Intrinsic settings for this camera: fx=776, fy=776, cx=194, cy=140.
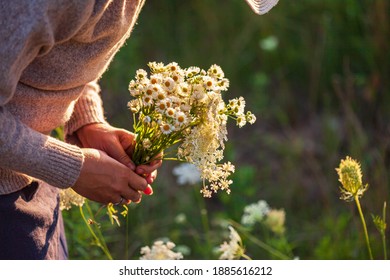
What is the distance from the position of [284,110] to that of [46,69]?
7.91 ft

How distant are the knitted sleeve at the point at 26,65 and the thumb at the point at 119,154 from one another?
15 cm

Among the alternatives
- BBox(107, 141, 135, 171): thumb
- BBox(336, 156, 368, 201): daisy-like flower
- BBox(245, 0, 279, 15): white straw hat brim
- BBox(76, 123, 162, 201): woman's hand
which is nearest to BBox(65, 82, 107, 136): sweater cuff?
BBox(76, 123, 162, 201): woman's hand

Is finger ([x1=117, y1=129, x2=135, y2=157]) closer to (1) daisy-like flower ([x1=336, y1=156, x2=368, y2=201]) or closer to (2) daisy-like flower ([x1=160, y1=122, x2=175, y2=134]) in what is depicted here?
Result: (2) daisy-like flower ([x1=160, y1=122, x2=175, y2=134])

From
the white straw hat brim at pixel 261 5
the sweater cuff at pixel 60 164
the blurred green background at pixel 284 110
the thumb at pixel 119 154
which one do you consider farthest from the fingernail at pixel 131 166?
the blurred green background at pixel 284 110

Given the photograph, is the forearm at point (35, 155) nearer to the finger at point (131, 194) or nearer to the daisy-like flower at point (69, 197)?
the finger at point (131, 194)

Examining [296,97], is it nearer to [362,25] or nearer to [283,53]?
[283,53]

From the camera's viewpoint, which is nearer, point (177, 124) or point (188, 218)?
point (177, 124)

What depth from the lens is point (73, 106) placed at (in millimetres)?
1737

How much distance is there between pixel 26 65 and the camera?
136 centimetres

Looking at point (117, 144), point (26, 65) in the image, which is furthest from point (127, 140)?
point (26, 65)

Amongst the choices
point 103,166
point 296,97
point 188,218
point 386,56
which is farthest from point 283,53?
point 103,166

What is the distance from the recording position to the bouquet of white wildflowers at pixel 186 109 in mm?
1527

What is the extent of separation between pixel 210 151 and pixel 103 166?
0.72 feet

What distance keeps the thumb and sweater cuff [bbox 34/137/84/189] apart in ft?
0.49
